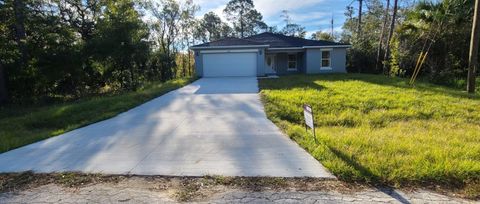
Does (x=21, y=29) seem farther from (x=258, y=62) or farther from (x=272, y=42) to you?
(x=272, y=42)

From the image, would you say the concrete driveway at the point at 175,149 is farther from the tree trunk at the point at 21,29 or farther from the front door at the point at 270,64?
the front door at the point at 270,64

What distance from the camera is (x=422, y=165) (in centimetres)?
416

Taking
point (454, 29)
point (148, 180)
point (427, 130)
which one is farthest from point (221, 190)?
point (454, 29)

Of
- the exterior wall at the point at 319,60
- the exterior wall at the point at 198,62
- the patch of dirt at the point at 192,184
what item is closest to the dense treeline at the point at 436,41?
the exterior wall at the point at 319,60

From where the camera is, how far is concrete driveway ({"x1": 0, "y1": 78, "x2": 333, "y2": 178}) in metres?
4.36

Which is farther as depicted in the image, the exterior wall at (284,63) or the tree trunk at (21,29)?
the exterior wall at (284,63)

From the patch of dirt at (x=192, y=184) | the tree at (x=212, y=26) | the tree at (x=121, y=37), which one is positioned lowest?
the patch of dirt at (x=192, y=184)

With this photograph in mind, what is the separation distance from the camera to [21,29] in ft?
51.1

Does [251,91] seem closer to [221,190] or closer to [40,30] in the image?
[221,190]

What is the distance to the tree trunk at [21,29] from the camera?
14810 mm

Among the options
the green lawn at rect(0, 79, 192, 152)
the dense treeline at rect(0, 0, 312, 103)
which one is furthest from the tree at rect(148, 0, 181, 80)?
the green lawn at rect(0, 79, 192, 152)

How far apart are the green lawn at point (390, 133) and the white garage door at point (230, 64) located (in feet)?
31.1

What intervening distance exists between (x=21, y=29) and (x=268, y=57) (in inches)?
597

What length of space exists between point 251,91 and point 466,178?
9509mm
